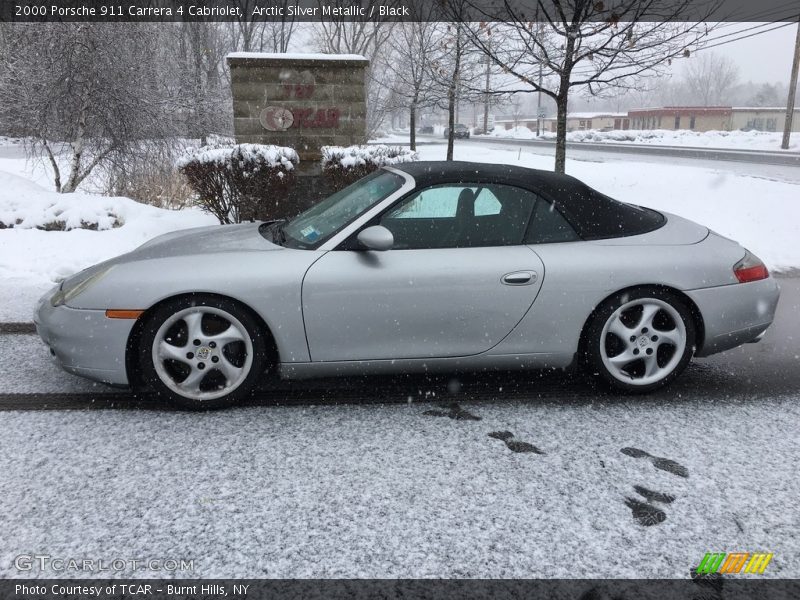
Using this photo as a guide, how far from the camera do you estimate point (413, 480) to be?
8.94 feet

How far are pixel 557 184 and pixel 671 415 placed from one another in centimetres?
148

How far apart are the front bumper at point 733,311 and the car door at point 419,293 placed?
3.37 feet

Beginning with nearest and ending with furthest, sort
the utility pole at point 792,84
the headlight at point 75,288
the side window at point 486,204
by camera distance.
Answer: the headlight at point 75,288 < the side window at point 486,204 < the utility pole at point 792,84

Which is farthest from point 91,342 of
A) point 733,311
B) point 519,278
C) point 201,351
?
point 733,311

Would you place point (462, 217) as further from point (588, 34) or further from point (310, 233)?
point (588, 34)

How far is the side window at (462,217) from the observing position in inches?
140

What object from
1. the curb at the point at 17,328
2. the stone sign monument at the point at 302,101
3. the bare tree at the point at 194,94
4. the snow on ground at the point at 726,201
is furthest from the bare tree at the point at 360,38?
the curb at the point at 17,328

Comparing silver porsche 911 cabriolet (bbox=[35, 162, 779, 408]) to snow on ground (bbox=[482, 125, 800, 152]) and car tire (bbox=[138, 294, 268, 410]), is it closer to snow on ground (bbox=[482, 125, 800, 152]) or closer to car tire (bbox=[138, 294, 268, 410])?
car tire (bbox=[138, 294, 268, 410])

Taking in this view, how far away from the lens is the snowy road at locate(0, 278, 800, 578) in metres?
2.23

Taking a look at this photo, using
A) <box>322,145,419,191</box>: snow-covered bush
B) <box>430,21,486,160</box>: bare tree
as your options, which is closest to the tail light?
<box>322,145,419,191</box>: snow-covered bush

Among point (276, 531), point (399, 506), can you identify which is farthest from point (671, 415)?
point (276, 531)

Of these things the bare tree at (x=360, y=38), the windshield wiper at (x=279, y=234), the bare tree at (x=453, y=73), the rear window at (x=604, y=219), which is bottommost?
the windshield wiper at (x=279, y=234)

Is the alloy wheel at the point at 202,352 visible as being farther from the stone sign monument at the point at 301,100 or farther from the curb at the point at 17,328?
the stone sign monument at the point at 301,100

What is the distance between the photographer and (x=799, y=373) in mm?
4211
